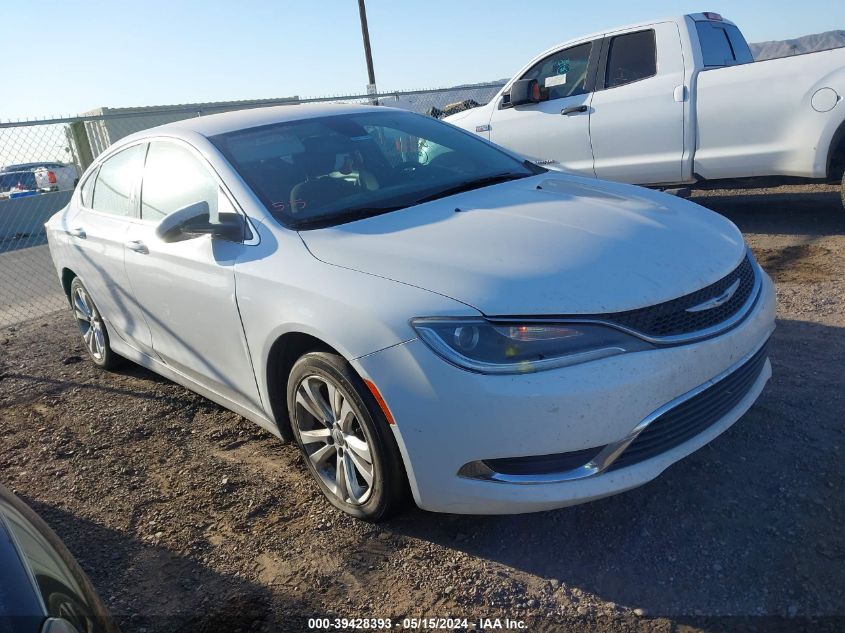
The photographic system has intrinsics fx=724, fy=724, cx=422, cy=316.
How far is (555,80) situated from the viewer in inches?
294

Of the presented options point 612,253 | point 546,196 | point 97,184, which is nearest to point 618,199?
point 546,196

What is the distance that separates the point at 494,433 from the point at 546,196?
141 centimetres

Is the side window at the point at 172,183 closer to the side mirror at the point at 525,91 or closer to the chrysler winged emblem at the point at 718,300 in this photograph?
the chrysler winged emblem at the point at 718,300

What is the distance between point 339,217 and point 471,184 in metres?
0.76

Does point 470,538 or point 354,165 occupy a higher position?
point 354,165

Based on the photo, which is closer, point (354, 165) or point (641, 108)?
point (354, 165)

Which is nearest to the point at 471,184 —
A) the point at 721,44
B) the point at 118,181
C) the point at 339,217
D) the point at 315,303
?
the point at 339,217

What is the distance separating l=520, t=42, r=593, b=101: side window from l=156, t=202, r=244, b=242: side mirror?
5.08 metres

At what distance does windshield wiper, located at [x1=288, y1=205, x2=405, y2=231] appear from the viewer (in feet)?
10.1

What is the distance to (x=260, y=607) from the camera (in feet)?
8.34

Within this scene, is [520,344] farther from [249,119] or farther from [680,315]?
[249,119]

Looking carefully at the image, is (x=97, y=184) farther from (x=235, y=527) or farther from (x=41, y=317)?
(x=41, y=317)

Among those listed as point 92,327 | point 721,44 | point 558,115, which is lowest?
point 92,327

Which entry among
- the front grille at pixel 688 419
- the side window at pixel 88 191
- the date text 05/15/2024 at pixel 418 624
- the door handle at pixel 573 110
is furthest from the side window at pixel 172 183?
the door handle at pixel 573 110
